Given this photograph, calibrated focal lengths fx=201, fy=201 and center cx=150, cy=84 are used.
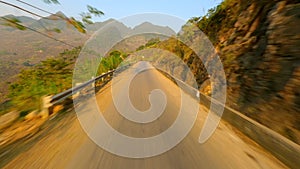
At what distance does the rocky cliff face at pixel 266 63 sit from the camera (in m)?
4.97

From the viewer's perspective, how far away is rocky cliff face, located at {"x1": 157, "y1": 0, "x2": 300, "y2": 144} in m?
4.97

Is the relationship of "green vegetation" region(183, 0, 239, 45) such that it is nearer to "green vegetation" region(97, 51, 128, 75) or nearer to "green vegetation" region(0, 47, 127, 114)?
"green vegetation" region(0, 47, 127, 114)

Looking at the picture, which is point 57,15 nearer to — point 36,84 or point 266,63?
point 36,84

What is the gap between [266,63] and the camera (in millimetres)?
6434

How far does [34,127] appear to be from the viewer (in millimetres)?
5703

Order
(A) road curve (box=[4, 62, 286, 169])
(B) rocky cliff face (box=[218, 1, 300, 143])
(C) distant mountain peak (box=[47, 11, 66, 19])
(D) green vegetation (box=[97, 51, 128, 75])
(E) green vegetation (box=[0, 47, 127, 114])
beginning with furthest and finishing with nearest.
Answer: (D) green vegetation (box=[97, 51, 128, 75]), (E) green vegetation (box=[0, 47, 127, 114]), (B) rocky cliff face (box=[218, 1, 300, 143]), (C) distant mountain peak (box=[47, 11, 66, 19]), (A) road curve (box=[4, 62, 286, 169])

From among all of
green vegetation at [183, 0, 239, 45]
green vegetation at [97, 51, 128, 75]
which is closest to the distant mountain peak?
green vegetation at [183, 0, 239, 45]

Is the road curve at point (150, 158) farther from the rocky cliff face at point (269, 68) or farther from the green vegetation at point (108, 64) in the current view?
the green vegetation at point (108, 64)

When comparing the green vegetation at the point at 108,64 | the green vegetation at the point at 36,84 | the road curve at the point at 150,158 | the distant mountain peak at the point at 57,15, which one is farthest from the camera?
the green vegetation at the point at 108,64

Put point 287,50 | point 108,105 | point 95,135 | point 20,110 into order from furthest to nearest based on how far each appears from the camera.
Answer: point 108,105 → point 20,110 → point 287,50 → point 95,135

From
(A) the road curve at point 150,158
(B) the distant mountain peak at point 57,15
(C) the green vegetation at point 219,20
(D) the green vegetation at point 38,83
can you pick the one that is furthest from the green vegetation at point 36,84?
(C) the green vegetation at point 219,20

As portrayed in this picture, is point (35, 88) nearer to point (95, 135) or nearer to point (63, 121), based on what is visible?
point (63, 121)

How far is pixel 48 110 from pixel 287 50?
7.63 metres

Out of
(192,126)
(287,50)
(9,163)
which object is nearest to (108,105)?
(192,126)
